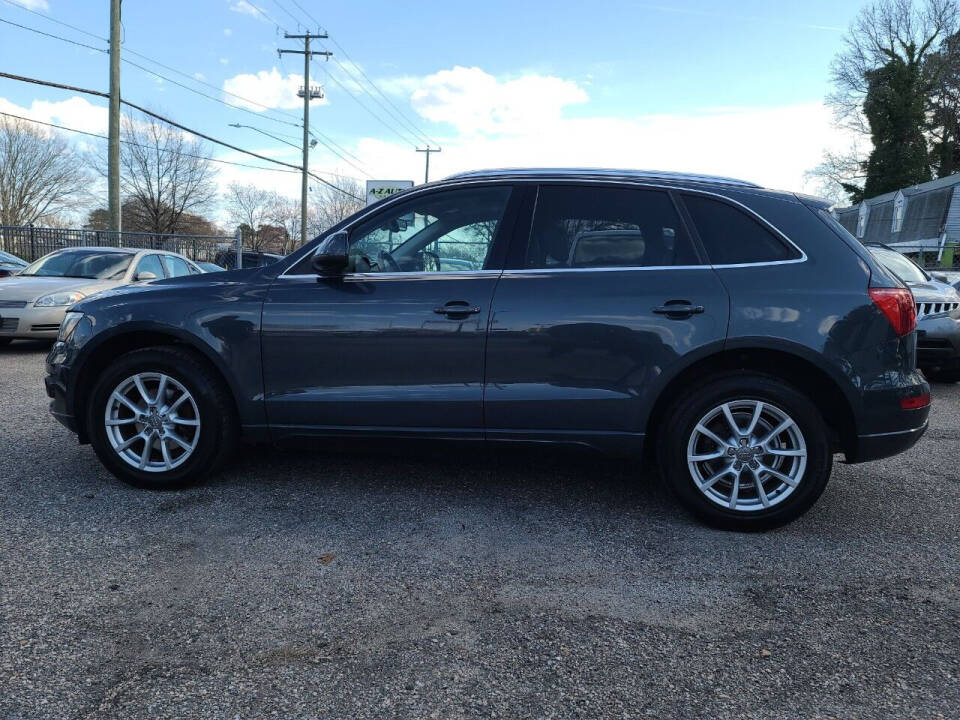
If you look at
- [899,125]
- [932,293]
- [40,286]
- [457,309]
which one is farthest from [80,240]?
[899,125]

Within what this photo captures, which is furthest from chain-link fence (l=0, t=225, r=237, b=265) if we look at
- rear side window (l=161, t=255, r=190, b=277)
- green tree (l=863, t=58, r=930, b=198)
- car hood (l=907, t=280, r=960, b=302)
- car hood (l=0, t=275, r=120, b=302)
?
green tree (l=863, t=58, r=930, b=198)

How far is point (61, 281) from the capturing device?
9297 mm

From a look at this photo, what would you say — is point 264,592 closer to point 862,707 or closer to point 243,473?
point 243,473

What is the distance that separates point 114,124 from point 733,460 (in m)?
19.7

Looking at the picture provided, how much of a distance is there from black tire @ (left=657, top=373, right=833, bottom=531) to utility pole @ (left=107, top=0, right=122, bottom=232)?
1901 centimetres

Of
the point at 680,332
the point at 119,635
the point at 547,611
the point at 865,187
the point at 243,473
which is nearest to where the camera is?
the point at 119,635

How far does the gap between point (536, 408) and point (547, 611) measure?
112 cm

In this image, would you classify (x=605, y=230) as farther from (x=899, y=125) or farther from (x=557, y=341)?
(x=899, y=125)

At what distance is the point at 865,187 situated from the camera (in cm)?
5097

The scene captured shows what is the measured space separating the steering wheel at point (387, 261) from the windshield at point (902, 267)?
23.9 feet

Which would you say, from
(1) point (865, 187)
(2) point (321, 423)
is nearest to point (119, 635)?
(2) point (321, 423)

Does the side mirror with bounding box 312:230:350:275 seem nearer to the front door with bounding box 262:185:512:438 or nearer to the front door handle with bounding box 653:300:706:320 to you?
the front door with bounding box 262:185:512:438

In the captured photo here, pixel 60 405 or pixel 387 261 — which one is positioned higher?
pixel 387 261

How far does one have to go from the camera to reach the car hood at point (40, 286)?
29.1ft
